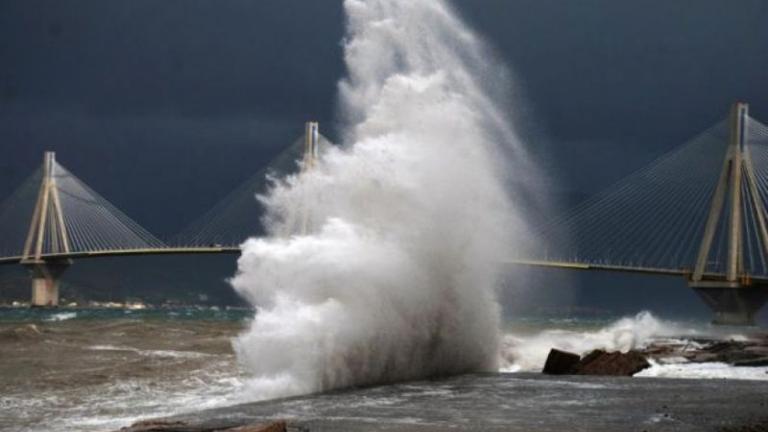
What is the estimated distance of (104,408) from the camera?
15.9 meters

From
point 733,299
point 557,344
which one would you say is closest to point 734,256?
point 733,299

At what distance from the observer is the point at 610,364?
2020cm

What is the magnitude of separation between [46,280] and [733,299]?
53205 millimetres

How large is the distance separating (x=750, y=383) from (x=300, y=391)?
7.09 m

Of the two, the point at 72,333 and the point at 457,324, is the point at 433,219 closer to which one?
the point at 457,324

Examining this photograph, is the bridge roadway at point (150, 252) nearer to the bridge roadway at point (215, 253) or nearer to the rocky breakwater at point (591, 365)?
the bridge roadway at point (215, 253)

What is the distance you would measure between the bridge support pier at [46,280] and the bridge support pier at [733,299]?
161 feet

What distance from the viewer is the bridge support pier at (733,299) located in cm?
6238

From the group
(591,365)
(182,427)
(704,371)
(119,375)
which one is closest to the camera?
(182,427)

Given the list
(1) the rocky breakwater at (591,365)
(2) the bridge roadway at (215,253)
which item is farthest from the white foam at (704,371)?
(2) the bridge roadway at (215,253)

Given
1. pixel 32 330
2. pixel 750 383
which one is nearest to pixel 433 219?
pixel 750 383

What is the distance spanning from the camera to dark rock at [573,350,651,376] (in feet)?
65.0

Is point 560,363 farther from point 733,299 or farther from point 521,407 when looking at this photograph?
point 733,299

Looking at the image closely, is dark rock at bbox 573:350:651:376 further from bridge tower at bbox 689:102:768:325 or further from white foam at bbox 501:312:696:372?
bridge tower at bbox 689:102:768:325
